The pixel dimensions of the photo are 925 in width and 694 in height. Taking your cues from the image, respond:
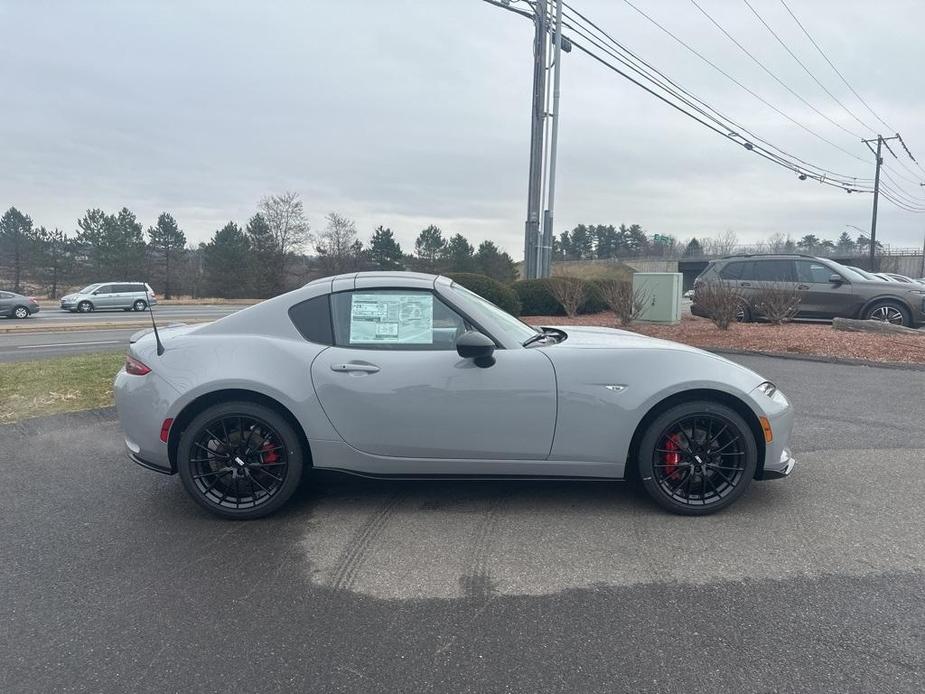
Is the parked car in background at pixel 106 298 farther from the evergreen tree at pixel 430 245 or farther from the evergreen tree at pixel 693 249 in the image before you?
the evergreen tree at pixel 693 249

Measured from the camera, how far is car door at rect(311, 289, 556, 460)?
3.55 metres

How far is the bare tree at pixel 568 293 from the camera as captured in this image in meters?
15.1

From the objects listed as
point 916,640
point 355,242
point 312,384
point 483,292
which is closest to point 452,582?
point 312,384

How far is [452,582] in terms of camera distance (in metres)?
2.94

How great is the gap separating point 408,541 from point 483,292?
38.6 feet

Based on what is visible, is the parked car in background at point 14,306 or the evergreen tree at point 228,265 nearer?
the parked car in background at point 14,306

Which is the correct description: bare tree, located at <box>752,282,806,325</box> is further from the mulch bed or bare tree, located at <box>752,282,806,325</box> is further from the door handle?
the door handle

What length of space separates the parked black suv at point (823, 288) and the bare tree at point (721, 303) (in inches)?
17.8

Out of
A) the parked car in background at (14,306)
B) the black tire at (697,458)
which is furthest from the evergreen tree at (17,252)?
the black tire at (697,458)

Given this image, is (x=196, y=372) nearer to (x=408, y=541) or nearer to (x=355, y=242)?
(x=408, y=541)

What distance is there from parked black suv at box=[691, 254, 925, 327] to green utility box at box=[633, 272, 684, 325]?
441 mm

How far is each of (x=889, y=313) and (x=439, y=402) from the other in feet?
40.7

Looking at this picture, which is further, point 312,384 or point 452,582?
point 312,384

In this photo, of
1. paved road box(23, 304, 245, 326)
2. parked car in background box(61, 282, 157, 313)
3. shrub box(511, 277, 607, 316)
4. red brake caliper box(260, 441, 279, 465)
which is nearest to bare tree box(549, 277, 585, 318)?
shrub box(511, 277, 607, 316)
